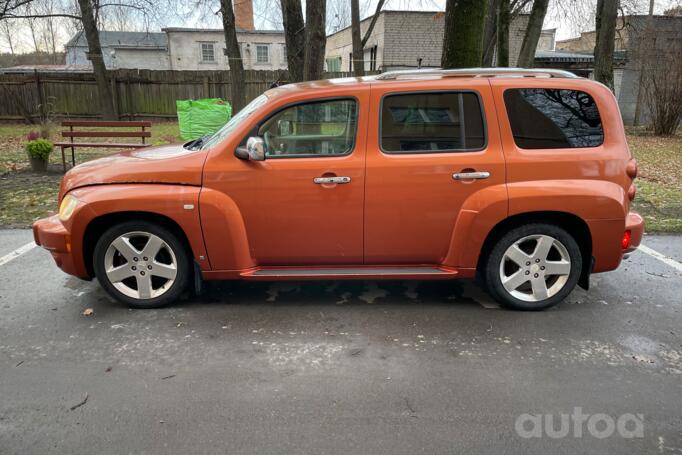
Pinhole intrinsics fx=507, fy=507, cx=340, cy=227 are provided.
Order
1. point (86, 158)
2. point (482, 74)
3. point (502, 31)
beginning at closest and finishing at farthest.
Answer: point (482, 74) → point (86, 158) → point (502, 31)

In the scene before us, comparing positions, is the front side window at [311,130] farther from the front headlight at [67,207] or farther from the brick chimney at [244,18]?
the brick chimney at [244,18]

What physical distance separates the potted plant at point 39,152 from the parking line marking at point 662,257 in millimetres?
10408

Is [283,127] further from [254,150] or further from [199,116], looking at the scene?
[199,116]

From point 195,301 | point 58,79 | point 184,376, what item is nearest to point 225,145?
point 195,301

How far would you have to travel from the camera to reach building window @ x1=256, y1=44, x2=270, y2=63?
40500 mm

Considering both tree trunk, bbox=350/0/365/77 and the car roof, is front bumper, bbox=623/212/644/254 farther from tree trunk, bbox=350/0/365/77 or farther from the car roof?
tree trunk, bbox=350/0/365/77

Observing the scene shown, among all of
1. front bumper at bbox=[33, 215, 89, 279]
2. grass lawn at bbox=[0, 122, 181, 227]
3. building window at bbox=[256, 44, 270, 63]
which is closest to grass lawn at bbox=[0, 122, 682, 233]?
grass lawn at bbox=[0, 122, 181, 227]

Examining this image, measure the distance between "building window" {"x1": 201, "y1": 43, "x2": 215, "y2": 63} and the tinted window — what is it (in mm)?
38310

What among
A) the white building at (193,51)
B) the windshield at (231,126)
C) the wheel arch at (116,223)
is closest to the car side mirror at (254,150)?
the windshield at (231,126)

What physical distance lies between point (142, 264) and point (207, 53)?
126 feet

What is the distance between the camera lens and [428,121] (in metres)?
3.99

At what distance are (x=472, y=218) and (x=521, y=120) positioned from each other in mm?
865

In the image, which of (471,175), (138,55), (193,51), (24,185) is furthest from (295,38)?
(138,55)

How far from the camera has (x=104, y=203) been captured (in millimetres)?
3871
